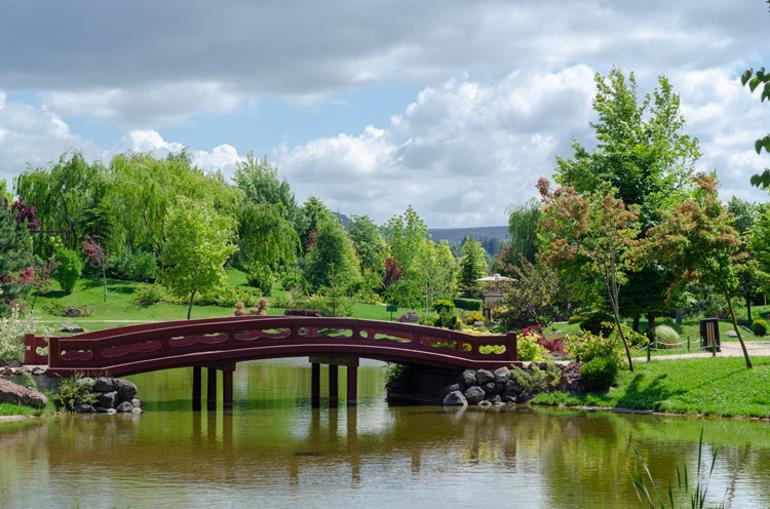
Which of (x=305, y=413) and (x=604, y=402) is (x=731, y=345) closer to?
(x=604, y=402)

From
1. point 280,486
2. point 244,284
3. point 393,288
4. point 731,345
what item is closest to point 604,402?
point 731,345

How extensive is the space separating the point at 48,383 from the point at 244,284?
127 feet

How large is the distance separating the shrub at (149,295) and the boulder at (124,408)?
3080 centimetres

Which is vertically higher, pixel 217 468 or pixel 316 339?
pixel 316 339

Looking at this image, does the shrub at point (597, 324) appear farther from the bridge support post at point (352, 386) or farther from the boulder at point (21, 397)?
the boulder at point (21, 397)

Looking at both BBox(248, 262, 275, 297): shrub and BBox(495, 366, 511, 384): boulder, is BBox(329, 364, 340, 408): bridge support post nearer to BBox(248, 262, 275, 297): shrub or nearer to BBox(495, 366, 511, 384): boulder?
BBox(495, 366, 511, 384): boulder

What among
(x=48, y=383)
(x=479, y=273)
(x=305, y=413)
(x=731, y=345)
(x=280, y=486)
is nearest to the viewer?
(x=280, y=486)

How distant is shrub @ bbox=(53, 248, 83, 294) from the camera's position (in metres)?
56.3

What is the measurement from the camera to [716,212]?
2770 centimetres

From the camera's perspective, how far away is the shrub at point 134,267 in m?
61.2

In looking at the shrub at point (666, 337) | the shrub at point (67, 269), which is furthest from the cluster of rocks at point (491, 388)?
the shrub at point (67, 269)

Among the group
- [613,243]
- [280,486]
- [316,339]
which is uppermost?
[613,243]

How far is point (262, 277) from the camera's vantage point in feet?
218

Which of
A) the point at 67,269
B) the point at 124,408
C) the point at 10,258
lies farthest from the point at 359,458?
the point at 67,269
